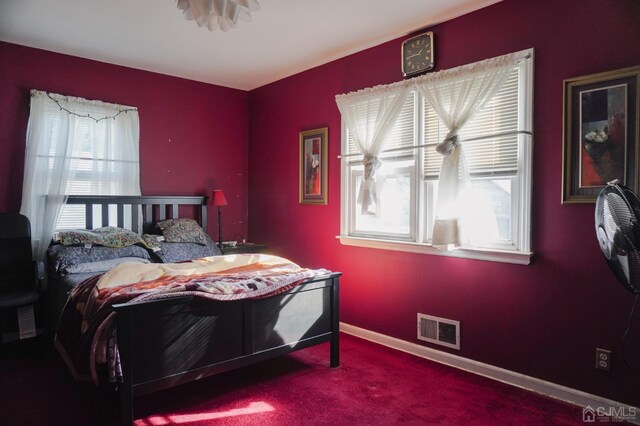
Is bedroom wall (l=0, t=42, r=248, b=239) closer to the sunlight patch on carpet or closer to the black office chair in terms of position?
the black office chair

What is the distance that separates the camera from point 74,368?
2461 mm

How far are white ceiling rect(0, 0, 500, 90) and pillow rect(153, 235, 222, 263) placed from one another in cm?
181

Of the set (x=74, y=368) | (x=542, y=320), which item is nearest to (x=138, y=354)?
(x=74, y=368)

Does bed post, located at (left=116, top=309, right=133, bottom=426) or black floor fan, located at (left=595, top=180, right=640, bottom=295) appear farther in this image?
bed post, located at (left=116, top=309, right=133, bottom=426)

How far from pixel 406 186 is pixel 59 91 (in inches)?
129

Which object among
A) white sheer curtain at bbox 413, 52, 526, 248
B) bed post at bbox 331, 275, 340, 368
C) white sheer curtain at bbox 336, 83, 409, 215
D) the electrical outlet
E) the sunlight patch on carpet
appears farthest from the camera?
white sheer curtain at bbox 336, 83, 409, 215

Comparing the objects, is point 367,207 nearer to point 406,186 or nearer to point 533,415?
point 406,186

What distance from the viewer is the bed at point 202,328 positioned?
221cm

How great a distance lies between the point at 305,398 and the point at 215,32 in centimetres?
284

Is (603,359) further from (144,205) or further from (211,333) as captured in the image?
(144,205)

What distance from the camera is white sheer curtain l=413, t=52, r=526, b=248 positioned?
2930 mm

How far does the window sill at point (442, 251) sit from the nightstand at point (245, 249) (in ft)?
3.62

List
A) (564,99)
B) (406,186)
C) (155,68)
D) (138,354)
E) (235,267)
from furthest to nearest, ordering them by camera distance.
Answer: (155,68)
(406,186)
(235,267)
(564,99)
(138,354)

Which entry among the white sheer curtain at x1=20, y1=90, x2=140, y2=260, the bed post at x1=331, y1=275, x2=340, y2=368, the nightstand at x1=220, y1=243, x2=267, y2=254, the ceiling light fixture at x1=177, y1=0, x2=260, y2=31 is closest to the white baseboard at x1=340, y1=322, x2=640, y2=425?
the bed post at x1=331, y1=275, x2=340, y2=368
